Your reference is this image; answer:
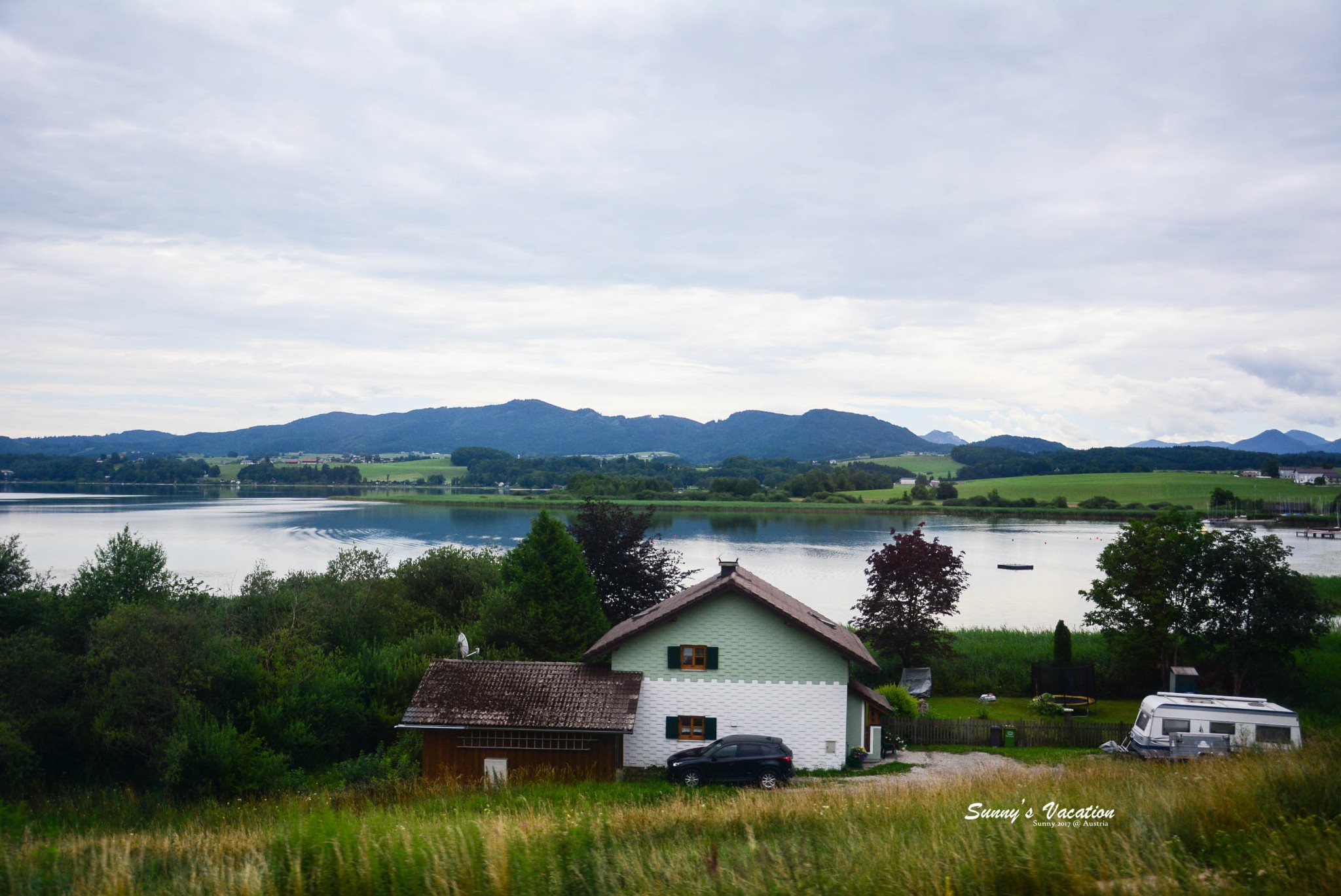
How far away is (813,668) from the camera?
21.2m

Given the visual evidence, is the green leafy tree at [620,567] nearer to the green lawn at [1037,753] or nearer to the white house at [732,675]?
the white house at [732,675]

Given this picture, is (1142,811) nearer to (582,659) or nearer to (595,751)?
(595,751)

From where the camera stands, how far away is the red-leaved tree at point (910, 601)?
3070cm

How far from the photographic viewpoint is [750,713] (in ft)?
69.4

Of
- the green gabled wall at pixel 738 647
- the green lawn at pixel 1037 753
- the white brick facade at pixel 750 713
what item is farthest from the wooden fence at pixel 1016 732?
the green gabled wall at pixel 738 647

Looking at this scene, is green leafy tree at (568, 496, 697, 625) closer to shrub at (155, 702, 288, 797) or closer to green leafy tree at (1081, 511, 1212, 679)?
green leafy tree at (1081, 511, 1212, 679)

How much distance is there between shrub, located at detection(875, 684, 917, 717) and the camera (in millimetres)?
25719

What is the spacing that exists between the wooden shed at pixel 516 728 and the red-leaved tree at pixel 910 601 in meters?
13.7

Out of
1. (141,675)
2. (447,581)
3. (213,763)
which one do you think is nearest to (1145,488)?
(447,581)

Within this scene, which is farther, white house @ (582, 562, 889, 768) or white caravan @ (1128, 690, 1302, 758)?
white house @ (582, 562, 889, 768)

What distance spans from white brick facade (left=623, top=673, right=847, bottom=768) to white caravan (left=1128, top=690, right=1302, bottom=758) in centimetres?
711

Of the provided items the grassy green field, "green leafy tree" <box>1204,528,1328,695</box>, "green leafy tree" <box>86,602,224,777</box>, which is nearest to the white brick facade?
"green leafy tree" <box>86,602,224,777</box>

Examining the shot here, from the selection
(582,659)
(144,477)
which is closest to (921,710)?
(582,659)

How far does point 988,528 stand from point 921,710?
91545 millimetres
